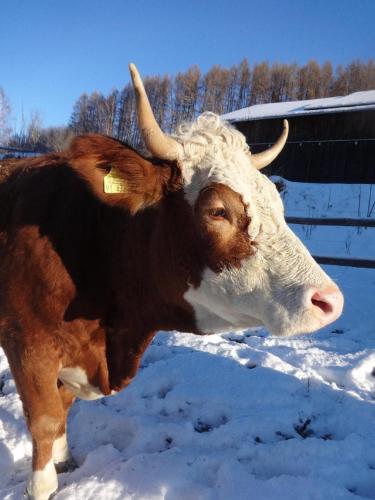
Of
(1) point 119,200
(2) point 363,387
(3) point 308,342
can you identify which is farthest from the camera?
(3) point 308,342

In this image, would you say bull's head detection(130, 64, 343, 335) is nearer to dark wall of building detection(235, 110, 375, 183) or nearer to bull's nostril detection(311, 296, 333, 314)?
bull's nostril detection(311, 296, 333, 314)

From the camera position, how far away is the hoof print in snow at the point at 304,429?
268 cm

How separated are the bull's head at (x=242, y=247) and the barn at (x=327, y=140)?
65.7ft

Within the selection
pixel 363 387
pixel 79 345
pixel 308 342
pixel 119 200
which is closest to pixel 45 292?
pixel 79 345

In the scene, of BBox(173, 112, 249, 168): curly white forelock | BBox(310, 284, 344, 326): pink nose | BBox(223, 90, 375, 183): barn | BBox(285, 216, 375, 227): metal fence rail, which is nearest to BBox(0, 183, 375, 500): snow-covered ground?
BBox(310, 284, 344, 326): pink nose

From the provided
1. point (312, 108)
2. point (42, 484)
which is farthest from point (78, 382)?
point (312, 108)

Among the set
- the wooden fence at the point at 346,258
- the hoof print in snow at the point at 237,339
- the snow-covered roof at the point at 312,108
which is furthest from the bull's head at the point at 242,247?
the snow-covered roof at the point at 312,108

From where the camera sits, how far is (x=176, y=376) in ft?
11.0

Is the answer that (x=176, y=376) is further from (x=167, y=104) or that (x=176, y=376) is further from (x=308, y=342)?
(x=167, y=104)

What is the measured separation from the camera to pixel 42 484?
218 cm

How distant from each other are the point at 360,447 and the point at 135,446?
1511mm

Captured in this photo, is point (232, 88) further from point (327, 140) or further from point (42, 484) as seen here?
point (42, 484)

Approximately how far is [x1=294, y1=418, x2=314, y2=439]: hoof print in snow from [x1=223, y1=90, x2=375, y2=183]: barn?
19.4 m

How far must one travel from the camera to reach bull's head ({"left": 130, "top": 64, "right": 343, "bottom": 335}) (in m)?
1.58
